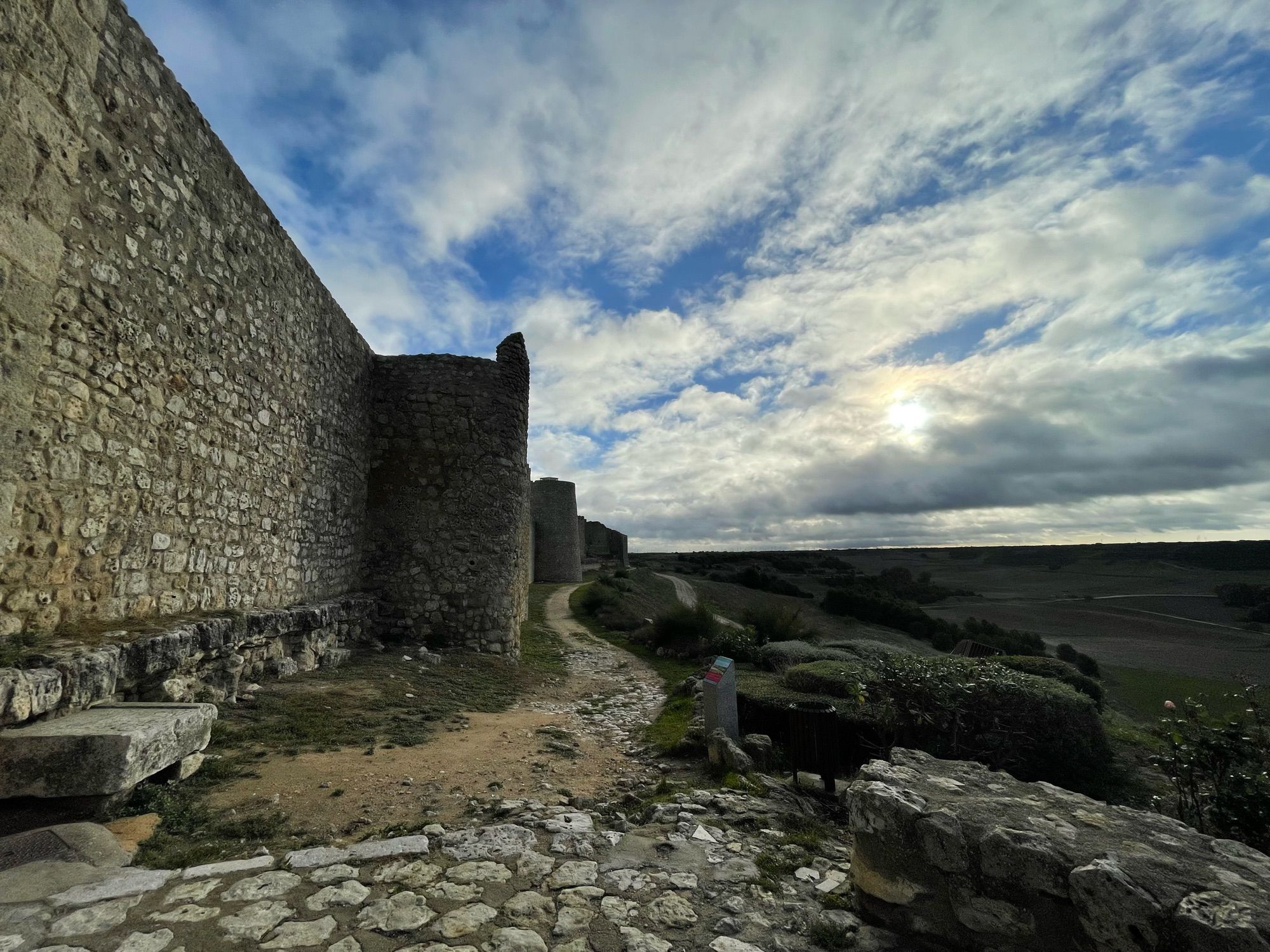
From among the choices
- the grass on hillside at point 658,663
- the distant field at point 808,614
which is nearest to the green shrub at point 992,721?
the grass on hillside at point 658,663

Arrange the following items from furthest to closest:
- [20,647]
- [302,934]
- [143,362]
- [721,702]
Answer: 1. [721,702]
2. [143,362]
3. [20,647]
4. [302,934]

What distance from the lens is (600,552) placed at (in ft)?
196

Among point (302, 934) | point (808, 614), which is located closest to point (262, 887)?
point (302, 934)

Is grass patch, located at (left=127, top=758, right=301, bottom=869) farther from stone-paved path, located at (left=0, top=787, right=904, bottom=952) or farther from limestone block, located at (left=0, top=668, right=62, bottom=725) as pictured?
limestone block, located at (left=0, top=668, right=62, bottom=725)

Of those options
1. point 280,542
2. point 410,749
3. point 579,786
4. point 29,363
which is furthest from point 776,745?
point 29,363

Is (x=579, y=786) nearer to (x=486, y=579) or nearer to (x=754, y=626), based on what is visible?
(x=486, y=579)

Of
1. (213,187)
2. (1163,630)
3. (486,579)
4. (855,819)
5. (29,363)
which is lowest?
(1163,630)

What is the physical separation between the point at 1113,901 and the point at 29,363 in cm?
688

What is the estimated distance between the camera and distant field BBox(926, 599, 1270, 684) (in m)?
14.3

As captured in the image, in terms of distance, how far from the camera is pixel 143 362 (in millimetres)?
5328

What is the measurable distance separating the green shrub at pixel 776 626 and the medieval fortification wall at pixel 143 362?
11003mm

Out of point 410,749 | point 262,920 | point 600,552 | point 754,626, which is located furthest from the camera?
point 600,552

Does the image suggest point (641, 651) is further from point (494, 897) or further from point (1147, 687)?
point (494, 897)

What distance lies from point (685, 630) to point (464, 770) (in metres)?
11.4
